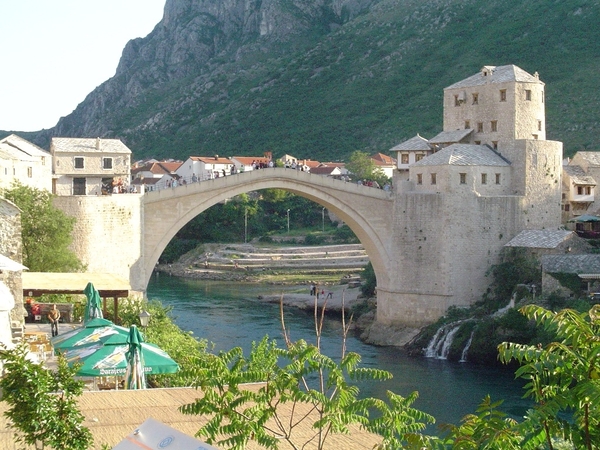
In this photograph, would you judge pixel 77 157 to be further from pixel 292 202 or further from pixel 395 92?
pixel 395 92

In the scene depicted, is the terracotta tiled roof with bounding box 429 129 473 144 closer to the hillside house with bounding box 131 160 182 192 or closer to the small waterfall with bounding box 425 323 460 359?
the small waterfall with bounding box 425 323 460 359

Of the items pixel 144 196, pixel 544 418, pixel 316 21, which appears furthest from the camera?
pixel 316 21

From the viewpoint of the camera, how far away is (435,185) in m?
41.2

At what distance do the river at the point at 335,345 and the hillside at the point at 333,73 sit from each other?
27.4 meters

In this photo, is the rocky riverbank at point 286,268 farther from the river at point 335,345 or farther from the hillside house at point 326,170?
the hillside house at point 326,170

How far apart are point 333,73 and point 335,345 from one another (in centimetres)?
6496

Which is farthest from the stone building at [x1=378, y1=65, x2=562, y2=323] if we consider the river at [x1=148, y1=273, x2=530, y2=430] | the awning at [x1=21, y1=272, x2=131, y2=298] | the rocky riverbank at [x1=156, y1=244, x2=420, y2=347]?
the awning at [x1=21, y1=272, x2=131, y2=298]

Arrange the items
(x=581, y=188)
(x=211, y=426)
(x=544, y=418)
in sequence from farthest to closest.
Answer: (x=581, y=188) → (x=211, y=426) → (x=544, y=418)

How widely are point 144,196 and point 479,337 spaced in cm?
1303

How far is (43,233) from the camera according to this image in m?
33.1

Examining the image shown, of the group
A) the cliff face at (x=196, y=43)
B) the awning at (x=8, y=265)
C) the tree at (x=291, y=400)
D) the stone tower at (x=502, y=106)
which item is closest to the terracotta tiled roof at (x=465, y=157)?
the stone tower at (x=502, y=106)

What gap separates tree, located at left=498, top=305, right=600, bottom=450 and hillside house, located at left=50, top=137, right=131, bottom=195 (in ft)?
105

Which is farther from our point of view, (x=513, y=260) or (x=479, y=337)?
(x=513, y=260)

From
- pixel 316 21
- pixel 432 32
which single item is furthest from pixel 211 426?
pixel 316 21
